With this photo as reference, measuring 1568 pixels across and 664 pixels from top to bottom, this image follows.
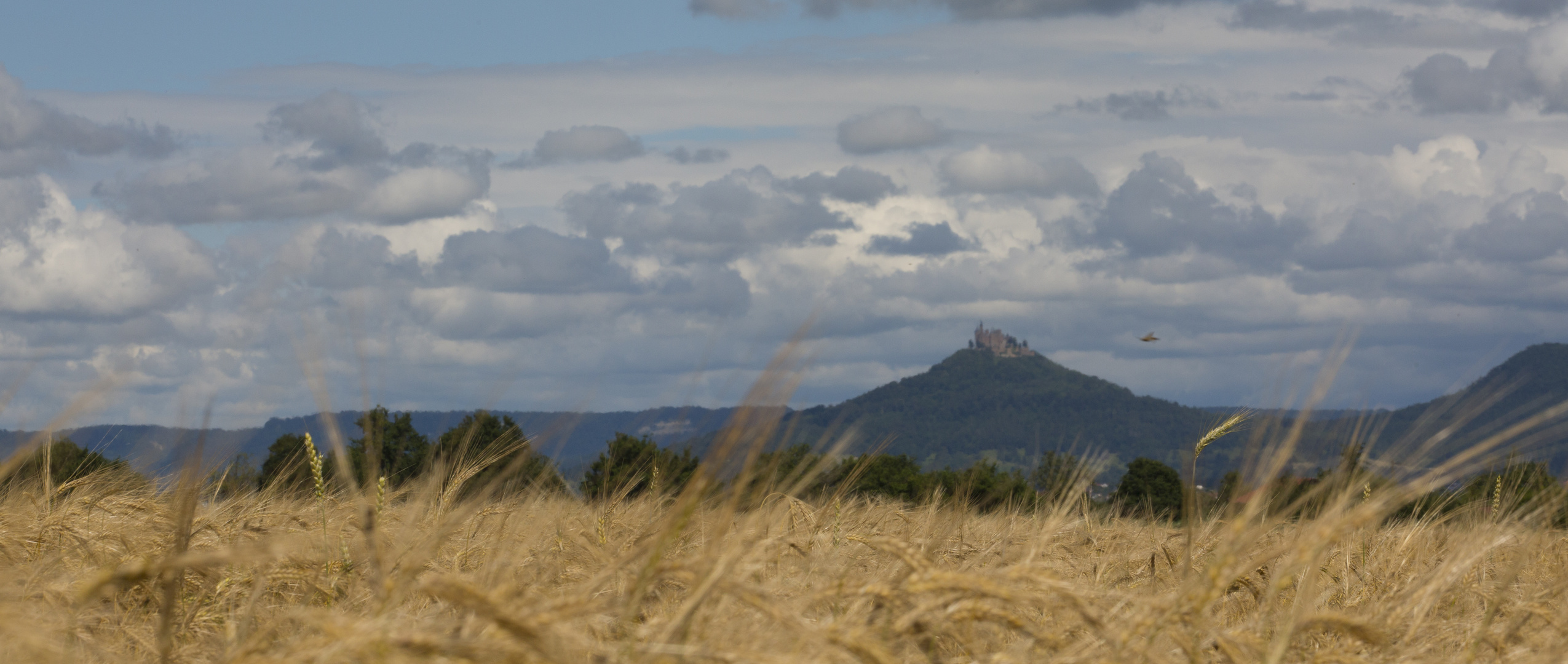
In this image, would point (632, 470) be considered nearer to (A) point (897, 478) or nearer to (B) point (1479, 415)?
(B) point (1479, 415)

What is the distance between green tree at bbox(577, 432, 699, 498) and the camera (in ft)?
21.7

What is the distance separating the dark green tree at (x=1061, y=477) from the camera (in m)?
4.79

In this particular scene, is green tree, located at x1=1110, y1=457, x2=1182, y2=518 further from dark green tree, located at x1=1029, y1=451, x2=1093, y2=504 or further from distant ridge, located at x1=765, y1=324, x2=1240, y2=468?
dark green tree, located at x1=1029, y1=451, x2=1093, y2=504

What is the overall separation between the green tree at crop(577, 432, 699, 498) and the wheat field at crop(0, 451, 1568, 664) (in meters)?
0.27

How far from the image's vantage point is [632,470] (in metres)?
7.86

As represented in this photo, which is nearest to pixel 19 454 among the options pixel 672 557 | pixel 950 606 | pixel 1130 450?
pixel 672 557

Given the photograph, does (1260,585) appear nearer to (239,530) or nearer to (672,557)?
(672,557)

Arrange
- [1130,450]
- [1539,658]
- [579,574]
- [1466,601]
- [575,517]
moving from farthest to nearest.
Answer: [1130,450]
[575,517]
[1466,601]
[579,574]
[1539,658]

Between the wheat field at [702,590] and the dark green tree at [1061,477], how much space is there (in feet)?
0.94

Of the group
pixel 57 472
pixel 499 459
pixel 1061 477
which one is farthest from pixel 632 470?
pixel 57 472

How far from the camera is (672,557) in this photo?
Answer: 15.6ft

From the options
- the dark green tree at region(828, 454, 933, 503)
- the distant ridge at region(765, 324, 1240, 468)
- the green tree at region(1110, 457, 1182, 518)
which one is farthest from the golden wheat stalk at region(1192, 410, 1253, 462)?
the green tree at region(1110, 457, 1182, 518)

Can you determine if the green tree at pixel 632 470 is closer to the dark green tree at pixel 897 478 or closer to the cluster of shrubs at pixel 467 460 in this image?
the cluster of shrubs at pixel 467 460

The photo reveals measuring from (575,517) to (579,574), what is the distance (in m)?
1.99
